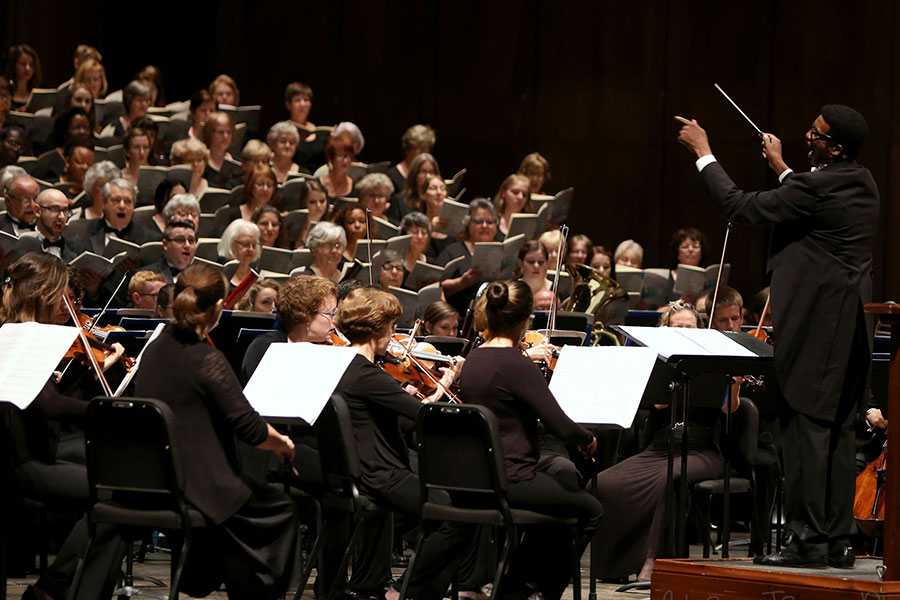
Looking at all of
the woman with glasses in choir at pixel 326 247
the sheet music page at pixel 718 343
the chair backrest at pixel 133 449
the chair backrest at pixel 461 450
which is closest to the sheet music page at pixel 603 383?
the sheet music page at pixel 718 343

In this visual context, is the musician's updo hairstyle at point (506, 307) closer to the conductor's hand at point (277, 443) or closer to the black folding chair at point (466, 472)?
the black folding chair at point (466, 472)

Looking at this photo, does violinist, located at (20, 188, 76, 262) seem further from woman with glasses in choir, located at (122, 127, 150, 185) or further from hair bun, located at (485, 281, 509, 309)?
hair bun, located at (485, 281, 509, 309)

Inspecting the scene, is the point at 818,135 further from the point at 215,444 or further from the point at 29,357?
the point at 29,357

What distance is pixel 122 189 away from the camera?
7.21m

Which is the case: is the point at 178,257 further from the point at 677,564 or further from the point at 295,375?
the point at 677,564

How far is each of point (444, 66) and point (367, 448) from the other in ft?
24.3

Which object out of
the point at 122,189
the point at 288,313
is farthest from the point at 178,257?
the point at 288,313

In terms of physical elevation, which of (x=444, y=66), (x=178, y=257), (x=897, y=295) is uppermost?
(x=444, y=66)

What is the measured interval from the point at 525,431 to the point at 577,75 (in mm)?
7148

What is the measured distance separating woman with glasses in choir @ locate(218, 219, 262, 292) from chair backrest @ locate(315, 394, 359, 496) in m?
2.62

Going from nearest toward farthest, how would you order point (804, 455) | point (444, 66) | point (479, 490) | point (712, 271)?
point (804, 455) < point (479, 490) < point (712, 271) < point (444, 66)

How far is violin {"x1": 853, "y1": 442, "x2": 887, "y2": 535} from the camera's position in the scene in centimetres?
541

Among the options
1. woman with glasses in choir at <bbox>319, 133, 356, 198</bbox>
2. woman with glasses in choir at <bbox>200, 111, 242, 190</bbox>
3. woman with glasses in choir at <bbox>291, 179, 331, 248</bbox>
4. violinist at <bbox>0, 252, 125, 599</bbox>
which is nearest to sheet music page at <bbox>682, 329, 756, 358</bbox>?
violinist at <bbox>0, 252, 125, 599</bbox>

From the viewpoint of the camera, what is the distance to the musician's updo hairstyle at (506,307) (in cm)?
425
